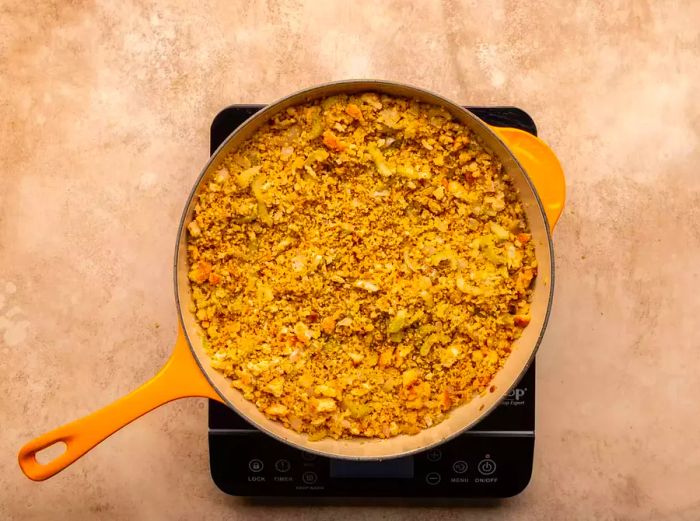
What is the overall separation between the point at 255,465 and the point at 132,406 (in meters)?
0.28

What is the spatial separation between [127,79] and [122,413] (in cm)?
63

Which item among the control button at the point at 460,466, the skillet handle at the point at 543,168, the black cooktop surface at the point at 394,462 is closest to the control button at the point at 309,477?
the black cooktop surface at the point at 394,462

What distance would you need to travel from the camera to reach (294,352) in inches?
39.2

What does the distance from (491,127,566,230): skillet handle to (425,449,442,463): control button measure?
0.44m

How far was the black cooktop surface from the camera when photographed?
1125mm

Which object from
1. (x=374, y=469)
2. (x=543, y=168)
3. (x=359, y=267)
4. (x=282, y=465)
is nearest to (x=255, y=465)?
(x=282, y=465)

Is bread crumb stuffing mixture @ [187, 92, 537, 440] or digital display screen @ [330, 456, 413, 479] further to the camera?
digital display screen @ [330, 456, 413, 479]

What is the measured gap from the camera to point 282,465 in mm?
1137

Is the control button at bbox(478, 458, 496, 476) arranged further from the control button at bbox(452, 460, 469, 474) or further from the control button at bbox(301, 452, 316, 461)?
the control button at bbox(301, 452, 316, 461)

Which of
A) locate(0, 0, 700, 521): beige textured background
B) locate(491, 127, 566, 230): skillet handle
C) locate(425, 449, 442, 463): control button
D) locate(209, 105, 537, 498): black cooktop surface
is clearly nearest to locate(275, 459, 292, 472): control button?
locate(209, 105, 537, 498): black cooktop surface

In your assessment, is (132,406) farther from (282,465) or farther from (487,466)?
(487,466)

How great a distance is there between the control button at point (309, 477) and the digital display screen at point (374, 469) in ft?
0.10

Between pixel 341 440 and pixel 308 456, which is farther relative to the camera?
pixel 308 456

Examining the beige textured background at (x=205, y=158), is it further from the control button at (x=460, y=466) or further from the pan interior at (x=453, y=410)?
the pan interior at (x=453, y=410)
